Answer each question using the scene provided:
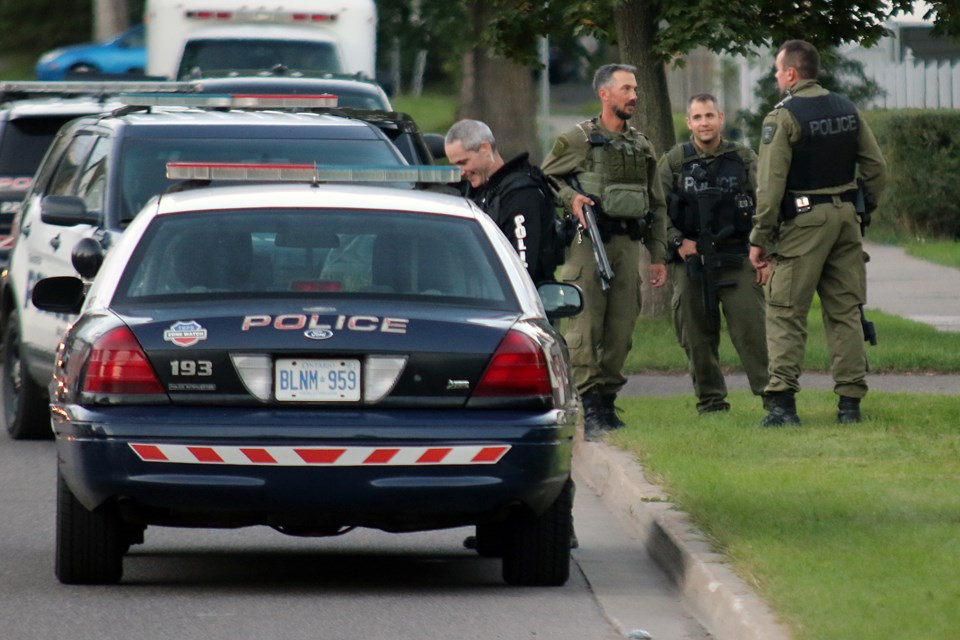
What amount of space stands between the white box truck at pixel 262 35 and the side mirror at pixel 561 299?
15112mm

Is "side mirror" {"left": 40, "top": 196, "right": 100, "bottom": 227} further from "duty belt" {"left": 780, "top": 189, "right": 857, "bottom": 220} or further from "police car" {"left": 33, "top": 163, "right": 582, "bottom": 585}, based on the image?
"duty belt" {"left": 780, "top": 189, "right": 857, "bottom": 220}

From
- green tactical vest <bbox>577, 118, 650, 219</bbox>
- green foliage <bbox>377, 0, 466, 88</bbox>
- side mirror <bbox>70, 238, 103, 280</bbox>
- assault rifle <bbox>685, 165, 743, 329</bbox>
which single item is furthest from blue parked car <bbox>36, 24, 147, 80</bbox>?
side mirror <bbox>70, 238, 103, 280</bbox>

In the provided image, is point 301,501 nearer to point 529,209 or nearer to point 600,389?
point 529,209

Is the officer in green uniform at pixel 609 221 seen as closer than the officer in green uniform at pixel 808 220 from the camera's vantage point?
No

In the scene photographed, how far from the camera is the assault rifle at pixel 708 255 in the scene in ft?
37.3

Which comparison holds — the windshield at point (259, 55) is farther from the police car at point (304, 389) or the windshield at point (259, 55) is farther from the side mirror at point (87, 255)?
the police car at point (304, 389)

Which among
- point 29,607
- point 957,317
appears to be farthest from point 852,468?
point 957,317

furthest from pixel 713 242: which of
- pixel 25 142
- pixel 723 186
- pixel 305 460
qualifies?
pixel 25 142

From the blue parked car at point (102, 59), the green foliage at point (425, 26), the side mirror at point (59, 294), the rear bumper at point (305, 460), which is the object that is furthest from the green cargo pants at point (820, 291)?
the blue parked car at point (102, 59)

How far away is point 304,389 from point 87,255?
3612mm

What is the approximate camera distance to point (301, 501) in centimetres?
666

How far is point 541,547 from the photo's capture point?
7.33 meters

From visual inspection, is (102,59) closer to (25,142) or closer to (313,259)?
(25,142)

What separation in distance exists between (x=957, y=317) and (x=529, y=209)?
9677 millimetres
